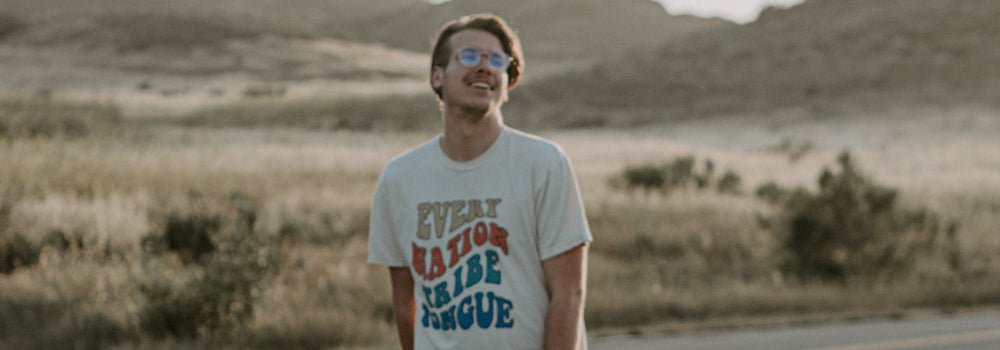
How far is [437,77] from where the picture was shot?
327 cm

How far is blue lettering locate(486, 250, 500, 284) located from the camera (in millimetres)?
3053

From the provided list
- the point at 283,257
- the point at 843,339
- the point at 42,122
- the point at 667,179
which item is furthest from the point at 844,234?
the point at 42,122

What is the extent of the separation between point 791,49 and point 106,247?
78201mm

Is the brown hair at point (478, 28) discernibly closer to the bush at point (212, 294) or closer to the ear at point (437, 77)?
the ear at point (437, 77)

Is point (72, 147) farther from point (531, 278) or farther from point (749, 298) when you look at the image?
point (531, 278)

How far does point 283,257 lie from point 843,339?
5.49 meters

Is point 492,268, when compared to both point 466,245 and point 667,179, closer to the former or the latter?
point 466,245

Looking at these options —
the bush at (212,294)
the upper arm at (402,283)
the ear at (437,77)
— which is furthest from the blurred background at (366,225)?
the upper arm at (402,283)

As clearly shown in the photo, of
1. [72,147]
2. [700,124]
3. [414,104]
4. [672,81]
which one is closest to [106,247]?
[72,147]

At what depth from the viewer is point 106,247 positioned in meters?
12.9

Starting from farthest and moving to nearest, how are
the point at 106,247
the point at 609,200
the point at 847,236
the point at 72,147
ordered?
the point at 72,147
the point at 609,200
the point at 847,236
the point at 106,247

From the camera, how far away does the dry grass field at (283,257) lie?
9891 mm

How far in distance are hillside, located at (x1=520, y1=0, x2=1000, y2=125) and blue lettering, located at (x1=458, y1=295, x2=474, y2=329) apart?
6551cm

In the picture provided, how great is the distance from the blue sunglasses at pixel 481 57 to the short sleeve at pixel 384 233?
0.38 metres
